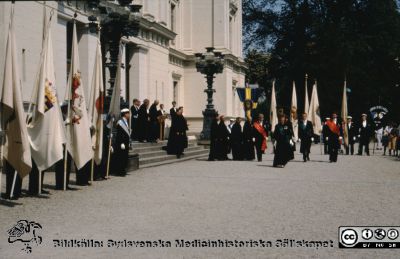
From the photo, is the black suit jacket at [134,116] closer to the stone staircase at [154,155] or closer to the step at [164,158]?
the stone staircase at [154,155]

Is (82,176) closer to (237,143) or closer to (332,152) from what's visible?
(332,152)

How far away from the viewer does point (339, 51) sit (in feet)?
156

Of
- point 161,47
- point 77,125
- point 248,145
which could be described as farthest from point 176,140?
point 161,47

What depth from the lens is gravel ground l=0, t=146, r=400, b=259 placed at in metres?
Result: 7.45

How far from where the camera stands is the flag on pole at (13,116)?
10609 millimetres

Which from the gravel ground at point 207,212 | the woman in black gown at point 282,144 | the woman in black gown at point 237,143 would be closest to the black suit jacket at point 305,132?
the woman in black gown at point 237,143

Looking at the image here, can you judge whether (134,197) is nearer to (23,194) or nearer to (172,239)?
(23,194)

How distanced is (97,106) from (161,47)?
2038cm

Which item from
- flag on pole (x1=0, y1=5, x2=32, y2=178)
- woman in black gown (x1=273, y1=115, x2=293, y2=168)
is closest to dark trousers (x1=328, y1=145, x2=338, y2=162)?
woman in black gown (x1=273, y1=115, x2=293, y2=168)

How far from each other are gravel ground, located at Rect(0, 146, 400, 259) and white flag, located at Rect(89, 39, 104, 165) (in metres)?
0.88

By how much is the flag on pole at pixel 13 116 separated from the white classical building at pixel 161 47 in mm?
1328

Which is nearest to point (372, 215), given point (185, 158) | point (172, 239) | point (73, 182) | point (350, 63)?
point (172, 239)

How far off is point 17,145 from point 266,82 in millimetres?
54142

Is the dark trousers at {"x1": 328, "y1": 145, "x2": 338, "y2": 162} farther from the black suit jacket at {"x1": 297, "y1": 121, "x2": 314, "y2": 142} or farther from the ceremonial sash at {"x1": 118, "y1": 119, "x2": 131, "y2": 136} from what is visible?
the ceremonial sash at {"x1": 118, "y1": 119, "x2": 131, "y2": 136}
